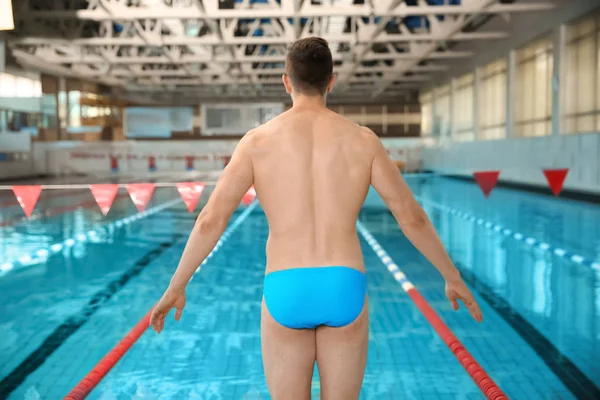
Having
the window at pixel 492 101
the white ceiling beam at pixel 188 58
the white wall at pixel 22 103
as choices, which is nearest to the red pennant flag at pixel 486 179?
the window at pixel 492 101

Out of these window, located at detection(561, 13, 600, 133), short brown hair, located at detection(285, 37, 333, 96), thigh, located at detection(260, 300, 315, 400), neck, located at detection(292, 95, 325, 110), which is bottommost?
thigh, located at detection(260, 300, 315, 400)

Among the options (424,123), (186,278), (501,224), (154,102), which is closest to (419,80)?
(424,123)

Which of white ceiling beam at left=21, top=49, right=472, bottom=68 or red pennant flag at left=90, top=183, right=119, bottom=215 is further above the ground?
white ceiling beam at left=21, top=49, right=472, bottom=68

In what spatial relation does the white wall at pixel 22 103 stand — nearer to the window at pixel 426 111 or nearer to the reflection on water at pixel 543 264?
the reflection on water at pixel 543 264

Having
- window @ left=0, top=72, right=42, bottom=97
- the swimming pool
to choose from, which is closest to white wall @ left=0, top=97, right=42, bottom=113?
window @ left=0, top=72, right=42, bottom=97

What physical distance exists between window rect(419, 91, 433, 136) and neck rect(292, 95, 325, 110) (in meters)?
34.1

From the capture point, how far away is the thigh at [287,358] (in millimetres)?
1785

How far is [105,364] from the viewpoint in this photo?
144 inches

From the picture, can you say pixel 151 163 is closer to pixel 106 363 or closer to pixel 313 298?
pixel 106 363

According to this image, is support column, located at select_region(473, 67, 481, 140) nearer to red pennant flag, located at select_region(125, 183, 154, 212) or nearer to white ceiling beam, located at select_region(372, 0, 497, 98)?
white ceiling beam, located at select_region(372, 0, 497, 98)

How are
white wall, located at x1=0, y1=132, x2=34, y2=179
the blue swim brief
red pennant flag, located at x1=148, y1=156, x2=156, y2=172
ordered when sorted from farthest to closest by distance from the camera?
red pennant flag, located at x1=148, y1=156, x2=156, y2=172 → white wall, located at x1=0, y1=132, x2=34, y2=179 → the blue swim brief

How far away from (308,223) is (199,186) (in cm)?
713

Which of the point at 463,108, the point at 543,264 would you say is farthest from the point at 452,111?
the point at 543,264

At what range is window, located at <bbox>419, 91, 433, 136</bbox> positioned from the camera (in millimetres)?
35487
